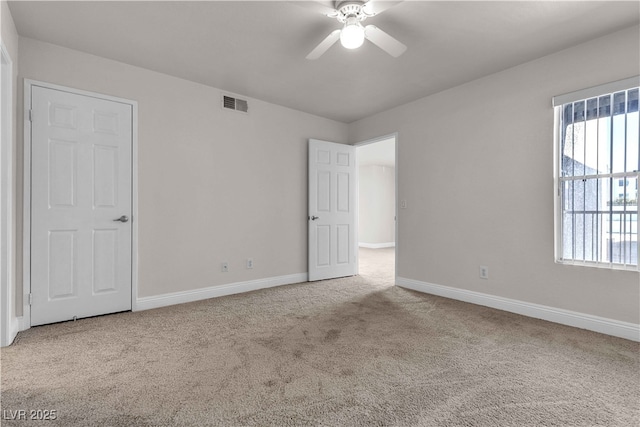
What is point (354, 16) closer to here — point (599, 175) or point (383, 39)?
point (383, 39)

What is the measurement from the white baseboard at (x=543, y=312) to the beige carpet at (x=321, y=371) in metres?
0.14

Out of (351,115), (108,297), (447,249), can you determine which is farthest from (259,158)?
(447,249)

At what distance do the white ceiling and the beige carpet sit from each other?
8.11ft

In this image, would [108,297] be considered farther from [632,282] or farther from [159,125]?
[632,282]

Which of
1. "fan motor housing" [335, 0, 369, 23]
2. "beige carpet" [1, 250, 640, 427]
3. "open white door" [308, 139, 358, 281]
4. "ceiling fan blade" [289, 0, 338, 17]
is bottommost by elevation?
"beige carpet" [1, 250, 640, 427]

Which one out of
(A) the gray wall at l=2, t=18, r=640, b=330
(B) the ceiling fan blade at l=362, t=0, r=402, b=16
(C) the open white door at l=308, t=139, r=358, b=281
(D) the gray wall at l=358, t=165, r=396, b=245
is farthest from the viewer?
(D) the gray wall at l=358, t=165, r=396, b=245

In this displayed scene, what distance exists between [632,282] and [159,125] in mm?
4539

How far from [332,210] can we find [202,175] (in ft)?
A: 6.61

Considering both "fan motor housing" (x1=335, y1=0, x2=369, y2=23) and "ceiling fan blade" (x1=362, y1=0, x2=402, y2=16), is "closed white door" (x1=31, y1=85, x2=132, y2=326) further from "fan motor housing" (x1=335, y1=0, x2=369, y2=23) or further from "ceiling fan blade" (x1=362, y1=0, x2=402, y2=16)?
"ceiling fan blade" (x1=362, y1=0, x2=402, y2=16)

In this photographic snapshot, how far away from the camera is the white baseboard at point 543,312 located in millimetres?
2544

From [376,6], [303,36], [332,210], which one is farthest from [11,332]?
[332,210]

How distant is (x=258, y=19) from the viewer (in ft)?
8.01

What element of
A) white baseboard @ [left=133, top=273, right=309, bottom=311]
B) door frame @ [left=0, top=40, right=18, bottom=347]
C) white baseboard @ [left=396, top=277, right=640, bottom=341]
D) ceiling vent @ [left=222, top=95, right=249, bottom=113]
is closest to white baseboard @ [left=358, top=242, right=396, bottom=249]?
white baseboard @ [left=133, top=273, right=309, bottom=311]

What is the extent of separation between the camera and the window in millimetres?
2541
